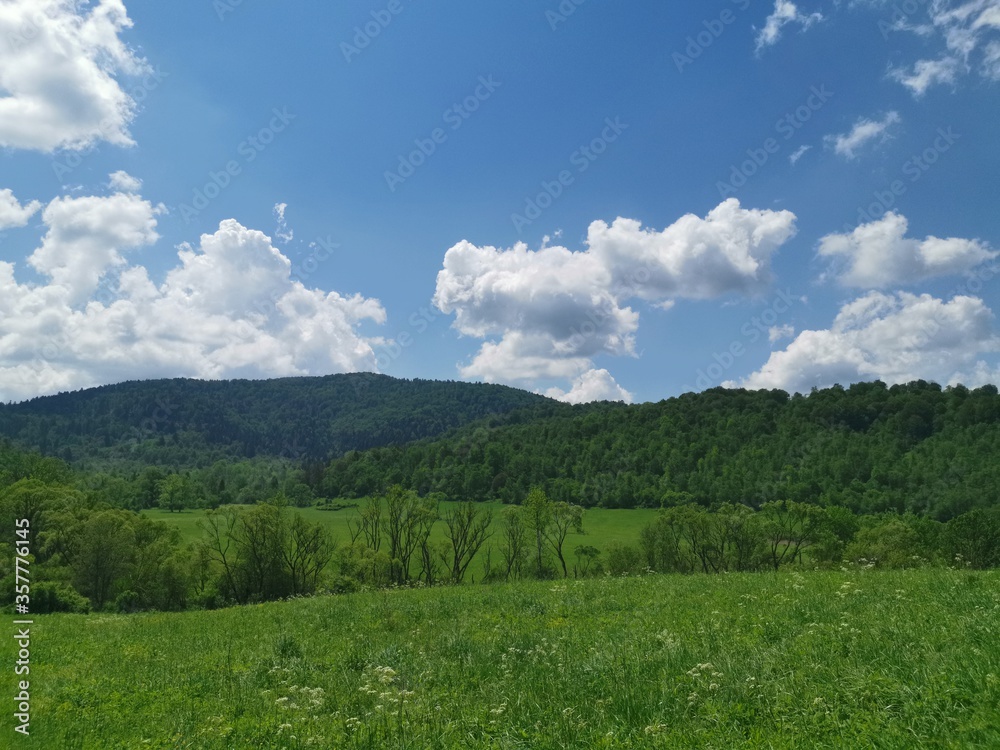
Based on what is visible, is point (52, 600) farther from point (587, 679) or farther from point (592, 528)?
point (592, 528)

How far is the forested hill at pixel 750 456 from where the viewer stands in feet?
402

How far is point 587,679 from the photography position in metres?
8.54

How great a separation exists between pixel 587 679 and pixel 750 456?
503ft

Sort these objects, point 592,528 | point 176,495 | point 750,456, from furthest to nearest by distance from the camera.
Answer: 1. point 176,495
2. point 750,456
3. point 592,528

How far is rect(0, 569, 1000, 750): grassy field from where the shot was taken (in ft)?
19.9

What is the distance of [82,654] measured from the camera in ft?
50.2

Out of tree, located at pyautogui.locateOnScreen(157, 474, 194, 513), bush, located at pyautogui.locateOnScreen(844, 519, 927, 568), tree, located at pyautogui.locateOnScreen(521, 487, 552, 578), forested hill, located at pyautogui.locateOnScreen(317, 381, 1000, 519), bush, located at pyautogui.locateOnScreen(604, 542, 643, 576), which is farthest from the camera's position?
tree, located at pyautogui.locateOnScreen(157, 474, 194, 513)

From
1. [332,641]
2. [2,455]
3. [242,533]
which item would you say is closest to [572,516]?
[242,533]

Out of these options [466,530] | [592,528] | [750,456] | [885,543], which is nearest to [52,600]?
[466,530]

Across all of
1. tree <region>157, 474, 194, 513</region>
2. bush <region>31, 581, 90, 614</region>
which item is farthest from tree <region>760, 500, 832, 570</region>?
tree <region>157, 474, 194, 513</region>

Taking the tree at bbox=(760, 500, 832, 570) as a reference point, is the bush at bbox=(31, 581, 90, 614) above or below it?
above

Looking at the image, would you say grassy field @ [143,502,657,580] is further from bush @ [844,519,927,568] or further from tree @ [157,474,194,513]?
bush @ [844,519,927,568]

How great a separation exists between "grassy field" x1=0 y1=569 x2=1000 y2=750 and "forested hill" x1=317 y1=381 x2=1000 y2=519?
124 metres

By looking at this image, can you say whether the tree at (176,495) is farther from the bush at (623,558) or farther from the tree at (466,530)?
the bush at (623,558)
